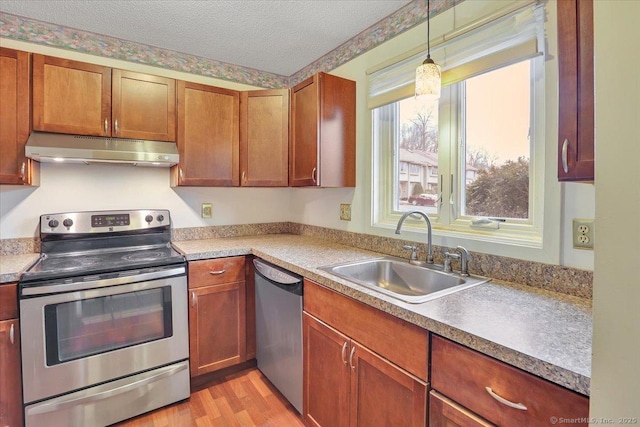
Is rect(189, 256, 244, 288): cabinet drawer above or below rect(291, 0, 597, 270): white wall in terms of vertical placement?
below

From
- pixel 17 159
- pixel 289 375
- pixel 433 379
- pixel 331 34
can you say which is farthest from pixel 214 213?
pixel 433 379

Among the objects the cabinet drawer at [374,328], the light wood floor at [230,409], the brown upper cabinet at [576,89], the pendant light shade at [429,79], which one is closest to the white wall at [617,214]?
the brown upper cabinet at [576,89]

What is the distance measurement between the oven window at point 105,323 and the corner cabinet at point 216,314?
178mm

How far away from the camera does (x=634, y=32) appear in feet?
1.60

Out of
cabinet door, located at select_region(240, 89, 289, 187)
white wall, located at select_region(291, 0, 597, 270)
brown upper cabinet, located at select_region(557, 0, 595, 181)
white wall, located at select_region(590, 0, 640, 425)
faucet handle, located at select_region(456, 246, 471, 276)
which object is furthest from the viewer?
cabinet door, located at select_region(240, 89, 289, 187)

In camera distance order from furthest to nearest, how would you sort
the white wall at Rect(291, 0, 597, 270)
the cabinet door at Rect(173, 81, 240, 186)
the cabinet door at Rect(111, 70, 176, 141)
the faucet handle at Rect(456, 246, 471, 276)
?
1. the cabinet door at Rect(173, 81, 240, 186)
2. the cabinet door at Rect(111, 70, 176, 141)
3. the faucet handle at Rect(456, 246, 471, 276)
4. the white wall at Rect(291, 0, 597, 270)

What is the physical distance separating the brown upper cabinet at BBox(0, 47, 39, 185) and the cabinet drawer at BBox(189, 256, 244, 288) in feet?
3.46

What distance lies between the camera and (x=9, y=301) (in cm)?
153

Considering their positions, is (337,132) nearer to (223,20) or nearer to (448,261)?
(223,20)

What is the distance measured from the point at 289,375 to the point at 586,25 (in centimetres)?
193

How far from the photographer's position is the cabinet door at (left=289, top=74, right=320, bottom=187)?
6.91 feet

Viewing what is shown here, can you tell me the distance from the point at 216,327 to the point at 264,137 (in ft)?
4.60

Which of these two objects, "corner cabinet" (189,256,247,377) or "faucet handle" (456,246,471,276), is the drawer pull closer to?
"faucet handle" (456,246,471,276)

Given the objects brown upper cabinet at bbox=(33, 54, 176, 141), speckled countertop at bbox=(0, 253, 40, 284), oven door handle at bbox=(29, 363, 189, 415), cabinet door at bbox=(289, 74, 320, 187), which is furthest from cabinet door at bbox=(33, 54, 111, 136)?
oven door handle at bbox=(29, 363, 189, 415)
